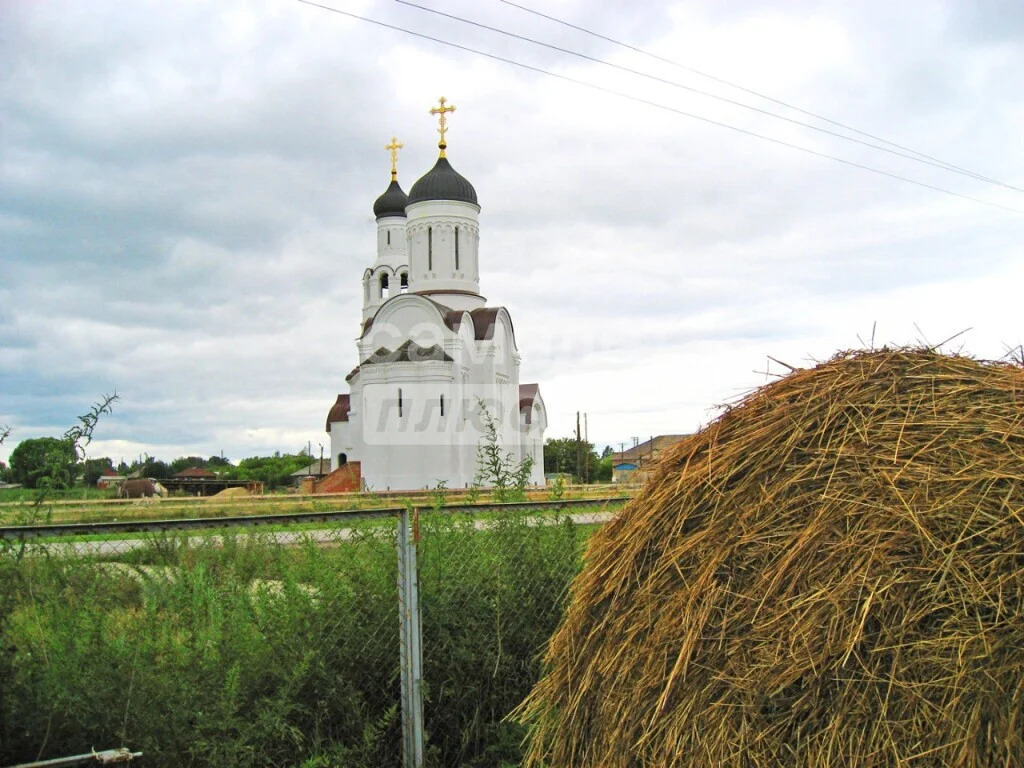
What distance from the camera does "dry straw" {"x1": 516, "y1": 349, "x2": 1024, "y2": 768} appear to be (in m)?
3.10

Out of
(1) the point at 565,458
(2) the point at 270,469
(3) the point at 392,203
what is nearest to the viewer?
(3) the point at 392,203

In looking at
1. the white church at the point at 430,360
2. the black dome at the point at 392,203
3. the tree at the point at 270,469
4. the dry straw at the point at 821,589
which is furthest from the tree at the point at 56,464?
the tree at the point at 270,469

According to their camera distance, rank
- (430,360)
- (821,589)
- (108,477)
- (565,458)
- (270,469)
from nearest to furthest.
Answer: (821,589) < (108,477) < (430,360) < (565,458) < (270,469)

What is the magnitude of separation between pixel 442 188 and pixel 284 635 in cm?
4325

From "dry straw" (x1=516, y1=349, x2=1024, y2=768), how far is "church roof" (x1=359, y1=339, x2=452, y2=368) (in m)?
38.9

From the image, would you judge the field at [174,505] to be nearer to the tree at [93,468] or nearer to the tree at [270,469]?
the tree at [93,468]

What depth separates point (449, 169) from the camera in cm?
4750

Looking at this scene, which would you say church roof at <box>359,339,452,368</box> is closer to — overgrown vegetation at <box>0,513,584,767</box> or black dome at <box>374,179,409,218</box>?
black dome at <box>374,179,409,218</box>

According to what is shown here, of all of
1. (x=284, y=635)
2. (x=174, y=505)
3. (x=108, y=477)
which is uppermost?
(x=108, y=477)

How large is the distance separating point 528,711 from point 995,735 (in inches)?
92.0

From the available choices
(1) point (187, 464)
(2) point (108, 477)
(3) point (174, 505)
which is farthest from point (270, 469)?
(2) point (108, 477)

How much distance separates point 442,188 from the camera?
153 ft

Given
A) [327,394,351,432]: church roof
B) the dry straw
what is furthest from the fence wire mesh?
[327,394,351,432]: church roof

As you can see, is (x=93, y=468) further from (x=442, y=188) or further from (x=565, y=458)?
(x=565, y=458)
